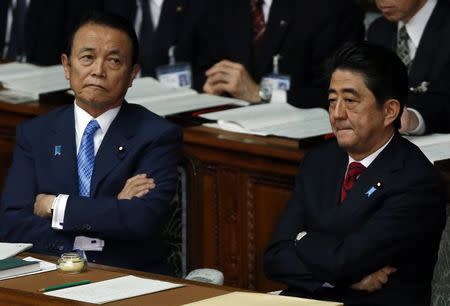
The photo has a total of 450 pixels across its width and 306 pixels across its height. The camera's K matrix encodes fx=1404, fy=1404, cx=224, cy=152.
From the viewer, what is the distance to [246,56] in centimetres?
631

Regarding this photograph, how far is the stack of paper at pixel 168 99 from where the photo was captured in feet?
19.4

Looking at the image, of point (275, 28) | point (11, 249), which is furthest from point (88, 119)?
point (275, 28)

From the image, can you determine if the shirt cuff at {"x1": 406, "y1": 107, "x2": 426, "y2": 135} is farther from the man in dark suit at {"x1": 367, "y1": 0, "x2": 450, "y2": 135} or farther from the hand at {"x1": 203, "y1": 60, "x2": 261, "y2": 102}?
the hand at {"x1": 203, "y1": 60, "x2": 261, "y2": 102}

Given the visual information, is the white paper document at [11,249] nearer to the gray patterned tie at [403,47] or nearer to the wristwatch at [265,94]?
the gray patterned tie at [403,47]

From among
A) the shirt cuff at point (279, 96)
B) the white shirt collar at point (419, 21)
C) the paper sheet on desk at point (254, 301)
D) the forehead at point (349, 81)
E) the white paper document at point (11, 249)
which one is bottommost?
the paper sheet on desk at point (254, 301)

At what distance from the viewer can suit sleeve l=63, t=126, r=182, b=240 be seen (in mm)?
4234

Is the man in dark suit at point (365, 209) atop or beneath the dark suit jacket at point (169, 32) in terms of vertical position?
beneath

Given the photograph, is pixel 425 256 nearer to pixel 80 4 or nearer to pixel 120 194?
pixel 120 194

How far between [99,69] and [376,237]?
103cm

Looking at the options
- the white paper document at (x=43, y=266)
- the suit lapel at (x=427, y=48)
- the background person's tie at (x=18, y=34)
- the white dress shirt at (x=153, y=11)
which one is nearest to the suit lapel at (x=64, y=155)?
the white paper document at (x=43, y=266)

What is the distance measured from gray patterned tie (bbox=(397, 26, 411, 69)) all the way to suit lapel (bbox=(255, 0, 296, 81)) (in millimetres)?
782

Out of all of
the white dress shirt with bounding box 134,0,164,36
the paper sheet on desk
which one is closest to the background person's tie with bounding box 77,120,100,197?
the paper sheet on desk

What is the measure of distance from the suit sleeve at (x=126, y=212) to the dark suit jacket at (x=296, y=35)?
5.74 feet

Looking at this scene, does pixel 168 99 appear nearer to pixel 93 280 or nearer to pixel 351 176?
pixel 351 176
